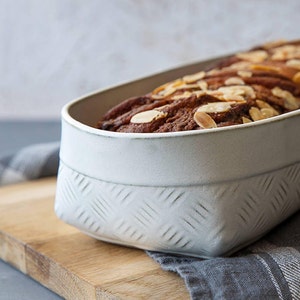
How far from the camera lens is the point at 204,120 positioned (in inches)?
43.8

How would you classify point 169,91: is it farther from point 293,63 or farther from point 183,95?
point 293,63

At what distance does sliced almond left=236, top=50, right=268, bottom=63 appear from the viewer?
1.46m

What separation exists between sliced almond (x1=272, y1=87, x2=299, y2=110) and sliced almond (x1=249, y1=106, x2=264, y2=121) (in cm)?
9

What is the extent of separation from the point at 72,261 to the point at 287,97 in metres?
0.42

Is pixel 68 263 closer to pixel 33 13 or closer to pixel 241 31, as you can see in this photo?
pixel 241 31

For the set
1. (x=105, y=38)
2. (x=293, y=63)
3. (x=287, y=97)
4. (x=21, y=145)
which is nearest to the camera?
(x=287, y=97)

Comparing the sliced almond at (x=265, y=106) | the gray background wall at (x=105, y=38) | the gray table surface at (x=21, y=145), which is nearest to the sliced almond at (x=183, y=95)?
the sliced almond at (x=265, y=106)

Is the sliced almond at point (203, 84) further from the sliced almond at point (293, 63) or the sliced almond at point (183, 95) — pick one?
the sliced almond at point (293, 63)

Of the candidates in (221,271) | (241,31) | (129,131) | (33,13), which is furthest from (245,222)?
(33,13)

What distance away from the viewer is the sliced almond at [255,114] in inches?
46.1

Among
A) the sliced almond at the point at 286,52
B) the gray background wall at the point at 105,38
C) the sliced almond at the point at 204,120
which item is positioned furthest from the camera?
the gray background wall at the point at 105,38

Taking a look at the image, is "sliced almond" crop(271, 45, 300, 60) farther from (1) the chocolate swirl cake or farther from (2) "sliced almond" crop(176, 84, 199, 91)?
(2) "sliced almond" crop(176, 84, 199, 91)

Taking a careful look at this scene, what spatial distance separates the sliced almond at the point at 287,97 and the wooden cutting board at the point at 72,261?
331 millimetres

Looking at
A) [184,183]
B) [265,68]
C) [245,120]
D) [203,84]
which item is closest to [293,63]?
[265,68]
